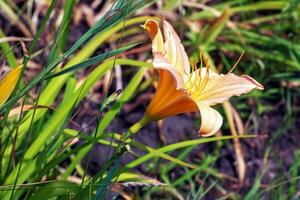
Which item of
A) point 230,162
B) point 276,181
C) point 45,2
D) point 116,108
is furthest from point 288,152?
point 45,2

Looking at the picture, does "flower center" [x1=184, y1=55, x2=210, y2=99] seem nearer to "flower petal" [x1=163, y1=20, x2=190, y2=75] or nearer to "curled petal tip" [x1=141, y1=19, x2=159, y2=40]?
"flower petal" [x1=163, y1=20, x2=190, y2=75]

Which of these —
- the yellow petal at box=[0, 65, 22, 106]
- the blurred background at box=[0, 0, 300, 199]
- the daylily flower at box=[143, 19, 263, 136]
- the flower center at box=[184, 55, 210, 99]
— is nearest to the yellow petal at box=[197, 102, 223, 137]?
the daylily flower at box=[143, 19, 263, 136]

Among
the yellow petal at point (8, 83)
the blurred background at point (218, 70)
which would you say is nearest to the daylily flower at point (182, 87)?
the yellow petal at point (8, 83)

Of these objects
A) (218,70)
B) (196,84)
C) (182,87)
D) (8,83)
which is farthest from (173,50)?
(218,70)

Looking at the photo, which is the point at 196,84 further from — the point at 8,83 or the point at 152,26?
the point at 8,83

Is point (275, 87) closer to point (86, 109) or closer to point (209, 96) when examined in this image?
point (86, 109)
